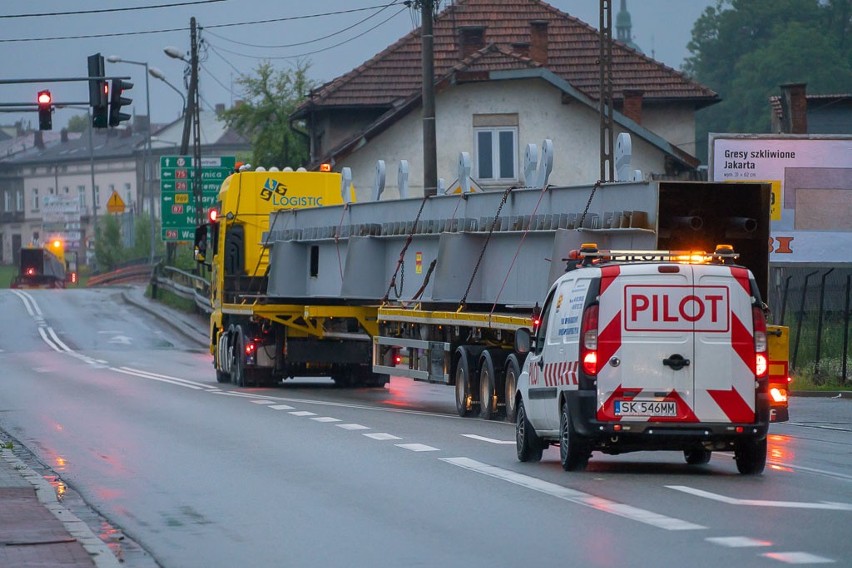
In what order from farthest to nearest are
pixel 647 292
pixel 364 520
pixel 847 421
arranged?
pixel 847 421 → pixel 647 292 → pixel 364 520

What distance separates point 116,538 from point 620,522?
10.8ft

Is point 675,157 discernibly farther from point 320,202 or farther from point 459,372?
point 459,372

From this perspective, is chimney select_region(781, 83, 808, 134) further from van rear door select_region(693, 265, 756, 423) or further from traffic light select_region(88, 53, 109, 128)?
van rear door select_region(693, 265, 756, 423)

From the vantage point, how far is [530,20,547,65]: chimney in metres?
58.7

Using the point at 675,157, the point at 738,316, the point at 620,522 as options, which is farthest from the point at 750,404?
the point at 675,157

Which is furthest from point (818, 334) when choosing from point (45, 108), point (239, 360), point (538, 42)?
point (538, 42)

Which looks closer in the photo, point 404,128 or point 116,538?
point 116,538

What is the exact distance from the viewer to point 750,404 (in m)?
14.3

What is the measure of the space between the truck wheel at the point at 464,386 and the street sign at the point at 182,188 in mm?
39332

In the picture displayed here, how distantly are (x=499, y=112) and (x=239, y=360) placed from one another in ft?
75.5

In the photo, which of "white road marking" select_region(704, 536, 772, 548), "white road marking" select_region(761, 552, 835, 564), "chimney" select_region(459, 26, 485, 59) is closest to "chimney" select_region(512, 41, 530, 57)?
"chimney" select_region(459, 26, 485, 59)

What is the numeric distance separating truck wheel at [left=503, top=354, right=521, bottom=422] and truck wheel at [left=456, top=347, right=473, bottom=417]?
1.03m

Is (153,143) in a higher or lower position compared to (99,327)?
higher

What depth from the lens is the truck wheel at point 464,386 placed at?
23.3 m
